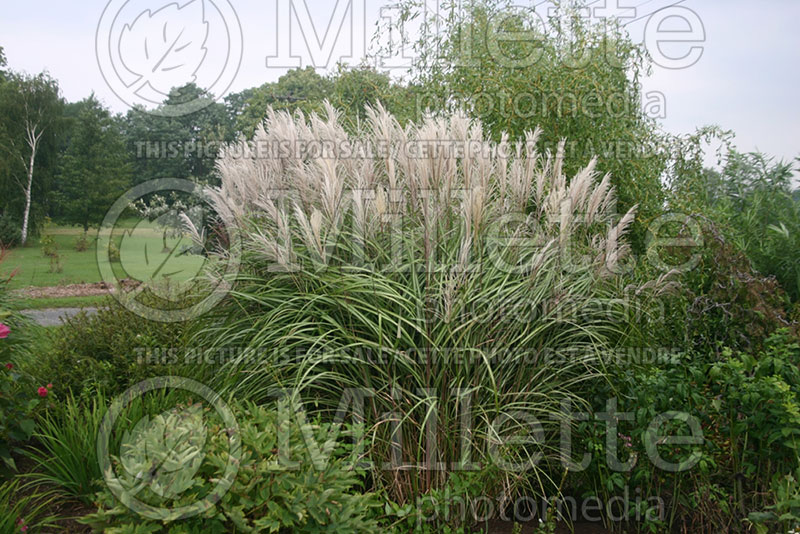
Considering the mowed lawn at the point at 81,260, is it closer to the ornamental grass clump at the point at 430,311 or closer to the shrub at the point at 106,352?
the shrub at the point at 106,352

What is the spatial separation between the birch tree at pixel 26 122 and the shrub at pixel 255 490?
23.6 m

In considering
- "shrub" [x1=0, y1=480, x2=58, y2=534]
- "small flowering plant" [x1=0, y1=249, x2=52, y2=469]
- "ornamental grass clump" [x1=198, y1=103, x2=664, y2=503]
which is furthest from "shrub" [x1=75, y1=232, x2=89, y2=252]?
"shrub" [x1=0, y1=480, x2=58, y2=534]

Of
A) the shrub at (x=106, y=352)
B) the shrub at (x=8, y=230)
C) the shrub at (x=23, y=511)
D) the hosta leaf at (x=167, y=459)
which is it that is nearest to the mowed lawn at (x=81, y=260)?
the shrub at (x=8, y=230)

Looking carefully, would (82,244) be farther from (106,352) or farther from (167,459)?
(167,459)

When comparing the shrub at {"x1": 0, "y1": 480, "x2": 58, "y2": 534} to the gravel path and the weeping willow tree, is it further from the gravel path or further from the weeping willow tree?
the gravel path

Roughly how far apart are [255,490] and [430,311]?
1261mm

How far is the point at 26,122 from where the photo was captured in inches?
895

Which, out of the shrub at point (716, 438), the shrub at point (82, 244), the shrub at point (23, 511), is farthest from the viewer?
the shrub at point (82, 244)

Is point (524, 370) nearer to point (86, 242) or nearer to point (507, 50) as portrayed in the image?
point (507, 50)

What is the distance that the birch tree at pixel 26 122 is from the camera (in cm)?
2223

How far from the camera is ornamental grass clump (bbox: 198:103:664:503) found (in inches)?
113

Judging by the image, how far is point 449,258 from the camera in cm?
306

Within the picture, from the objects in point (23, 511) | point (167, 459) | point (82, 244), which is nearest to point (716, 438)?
point (167, 459)

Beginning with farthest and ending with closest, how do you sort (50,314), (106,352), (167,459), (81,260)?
(81,260)
(50,314)
(106,352)
(167,459)
